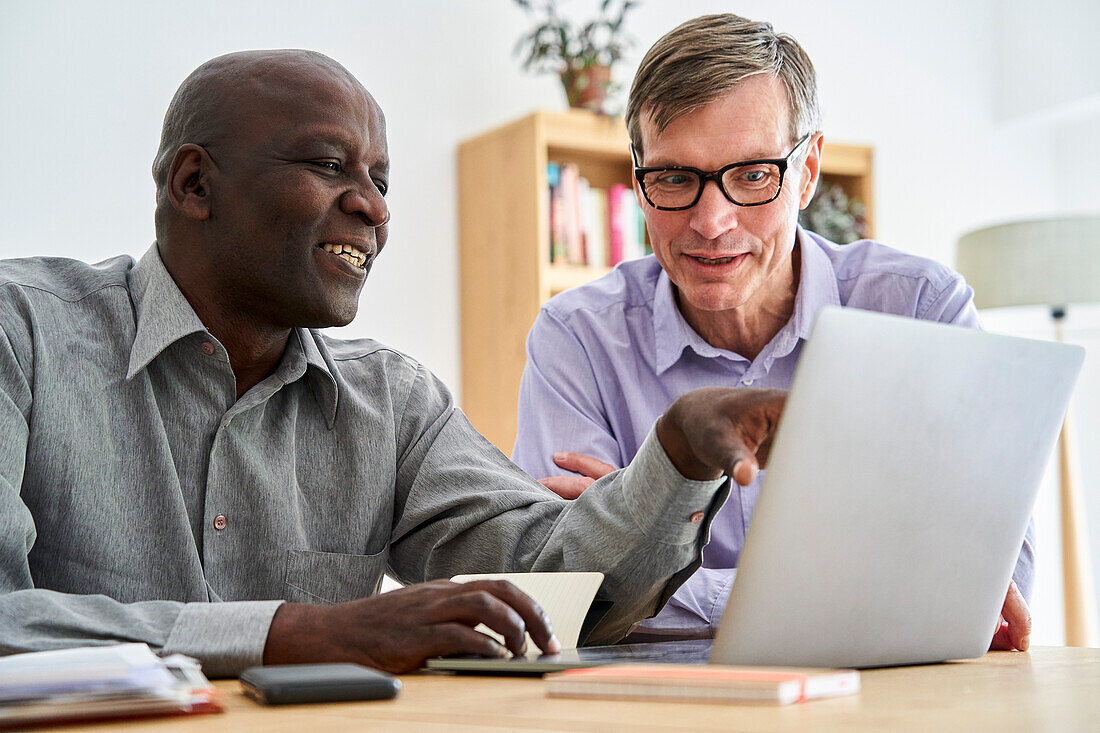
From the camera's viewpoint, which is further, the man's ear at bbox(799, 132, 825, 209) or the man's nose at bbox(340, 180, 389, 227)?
the man's ear at bbox(799, 132, 825, 209)

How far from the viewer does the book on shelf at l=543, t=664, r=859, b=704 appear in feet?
2.20

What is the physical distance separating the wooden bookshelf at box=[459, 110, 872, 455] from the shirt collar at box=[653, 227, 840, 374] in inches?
57.9

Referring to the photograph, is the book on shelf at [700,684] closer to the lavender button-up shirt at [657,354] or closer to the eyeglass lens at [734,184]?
the lavender button-up shirt at [657,354]

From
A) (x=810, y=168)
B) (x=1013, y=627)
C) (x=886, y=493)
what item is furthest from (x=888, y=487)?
(x=810, y=168)

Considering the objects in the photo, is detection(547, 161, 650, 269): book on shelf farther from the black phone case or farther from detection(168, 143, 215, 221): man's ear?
the black phone case

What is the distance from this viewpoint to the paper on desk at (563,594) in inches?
42.5

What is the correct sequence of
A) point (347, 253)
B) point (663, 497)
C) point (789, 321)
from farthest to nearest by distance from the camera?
point (789, 321)
point (347, 253)
point (663, 497)

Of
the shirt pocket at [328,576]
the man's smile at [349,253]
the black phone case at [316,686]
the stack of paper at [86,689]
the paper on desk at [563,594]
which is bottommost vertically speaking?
the shirt pocket at [328,576]

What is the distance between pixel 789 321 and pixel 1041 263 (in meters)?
2.07

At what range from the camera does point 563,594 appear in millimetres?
1110

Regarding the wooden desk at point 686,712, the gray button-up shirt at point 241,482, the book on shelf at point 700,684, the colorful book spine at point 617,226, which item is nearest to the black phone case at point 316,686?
the wooden desk at point 686,712

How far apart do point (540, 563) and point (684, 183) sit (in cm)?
67

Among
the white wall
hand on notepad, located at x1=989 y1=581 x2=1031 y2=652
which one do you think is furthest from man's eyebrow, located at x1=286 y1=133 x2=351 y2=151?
the white wall

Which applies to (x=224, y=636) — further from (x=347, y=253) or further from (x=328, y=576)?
(x=347, y=253)
